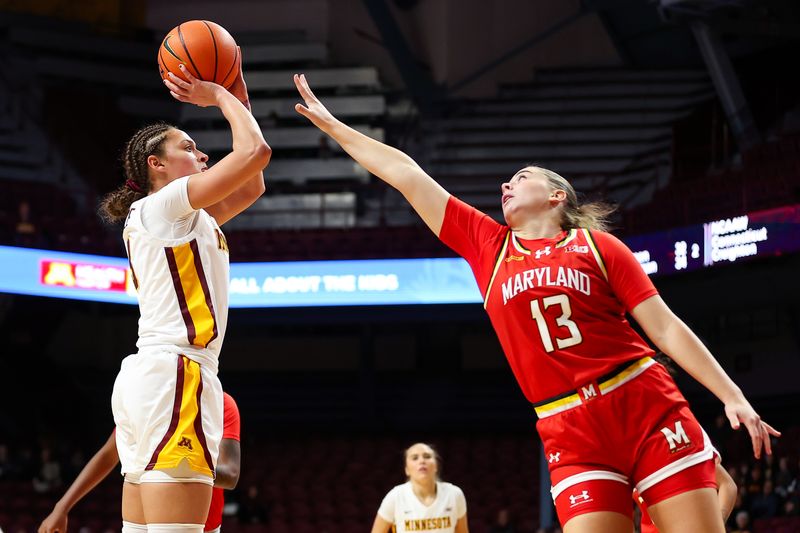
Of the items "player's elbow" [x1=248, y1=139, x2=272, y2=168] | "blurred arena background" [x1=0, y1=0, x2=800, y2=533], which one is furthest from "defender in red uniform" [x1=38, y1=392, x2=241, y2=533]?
"blurred arena background" [x1=0, y1=0, x2=800, y2=533]

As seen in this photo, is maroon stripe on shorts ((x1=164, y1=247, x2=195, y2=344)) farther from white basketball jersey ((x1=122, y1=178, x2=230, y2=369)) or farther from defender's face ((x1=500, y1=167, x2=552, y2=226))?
A: defender's face ((x1=500, y1=167, x2=552, y2=226))

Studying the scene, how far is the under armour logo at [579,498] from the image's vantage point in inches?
125

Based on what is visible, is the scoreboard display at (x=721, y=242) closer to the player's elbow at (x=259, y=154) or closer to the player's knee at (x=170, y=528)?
the player's elbow at (x=259, y=154)

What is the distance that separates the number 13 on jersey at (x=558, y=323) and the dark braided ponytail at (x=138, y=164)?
1.32 m

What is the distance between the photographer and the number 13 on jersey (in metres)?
3.31

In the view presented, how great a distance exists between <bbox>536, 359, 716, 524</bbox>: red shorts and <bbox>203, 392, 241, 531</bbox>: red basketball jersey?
1409 millimetres

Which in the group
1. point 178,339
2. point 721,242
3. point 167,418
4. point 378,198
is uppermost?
point 378,198

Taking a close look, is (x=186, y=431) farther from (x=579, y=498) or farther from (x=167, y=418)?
(x=579, y=498)

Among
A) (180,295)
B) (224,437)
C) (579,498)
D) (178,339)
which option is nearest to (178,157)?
(180,295)

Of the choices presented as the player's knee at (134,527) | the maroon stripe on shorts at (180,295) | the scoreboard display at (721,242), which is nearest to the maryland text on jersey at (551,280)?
the maroon stripe on shorts at (180,295)

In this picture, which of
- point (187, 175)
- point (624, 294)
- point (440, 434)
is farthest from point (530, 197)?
point (440, 434)

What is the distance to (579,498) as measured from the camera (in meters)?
3.18

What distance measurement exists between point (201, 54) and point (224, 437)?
1.52 m

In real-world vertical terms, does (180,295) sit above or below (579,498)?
above
